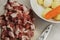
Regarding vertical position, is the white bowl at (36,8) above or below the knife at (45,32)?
above

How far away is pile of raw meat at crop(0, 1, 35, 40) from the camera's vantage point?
0.94 metres

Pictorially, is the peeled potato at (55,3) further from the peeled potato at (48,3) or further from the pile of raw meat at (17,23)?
the pile of raw meat at (17,23)

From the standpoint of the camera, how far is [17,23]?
96 centimetres

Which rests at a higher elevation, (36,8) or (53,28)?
(36,8)

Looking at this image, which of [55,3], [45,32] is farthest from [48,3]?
[45,32]

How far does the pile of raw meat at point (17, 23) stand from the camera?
0.94 meters

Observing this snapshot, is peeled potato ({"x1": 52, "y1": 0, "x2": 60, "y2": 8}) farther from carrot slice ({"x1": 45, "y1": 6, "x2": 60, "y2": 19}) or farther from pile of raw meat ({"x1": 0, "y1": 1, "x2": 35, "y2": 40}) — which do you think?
pile of raw meat ({"x1": 0, "y1": 1, "x2": 35, "y2": 40})

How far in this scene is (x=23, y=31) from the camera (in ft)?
3.13

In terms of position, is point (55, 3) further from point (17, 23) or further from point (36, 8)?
point (17, 23)

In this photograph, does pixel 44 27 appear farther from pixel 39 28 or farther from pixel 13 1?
pixel 13 1

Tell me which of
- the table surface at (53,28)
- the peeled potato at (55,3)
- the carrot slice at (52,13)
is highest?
the peeled potato at (55,3)

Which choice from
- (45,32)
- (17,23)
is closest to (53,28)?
(45,32)

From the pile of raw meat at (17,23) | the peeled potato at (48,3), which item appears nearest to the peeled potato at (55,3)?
the peeled potato at (48,3)

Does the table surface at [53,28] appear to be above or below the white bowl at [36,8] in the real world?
below
